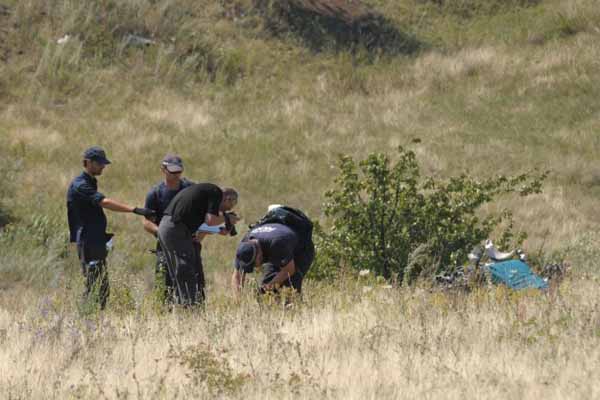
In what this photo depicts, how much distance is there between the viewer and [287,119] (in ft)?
70.4

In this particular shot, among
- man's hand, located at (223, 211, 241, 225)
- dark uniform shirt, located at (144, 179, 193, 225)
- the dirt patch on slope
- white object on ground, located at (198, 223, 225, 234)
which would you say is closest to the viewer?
white object on ground, located at (198, 223, 225, 234)

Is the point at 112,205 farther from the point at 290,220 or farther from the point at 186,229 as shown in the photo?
the point at 290,220

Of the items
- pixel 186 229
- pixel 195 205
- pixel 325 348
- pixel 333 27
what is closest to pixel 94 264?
pixel 186 229

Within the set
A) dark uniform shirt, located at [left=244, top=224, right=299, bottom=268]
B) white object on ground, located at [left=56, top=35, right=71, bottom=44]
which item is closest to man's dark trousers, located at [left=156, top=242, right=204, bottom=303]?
dark uniform shirt, located at [left=244, top=224, right=299, bottom=268]

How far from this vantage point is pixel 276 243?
25.8ft

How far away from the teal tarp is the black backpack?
1872mm

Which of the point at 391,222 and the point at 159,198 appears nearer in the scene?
the point at 159,198

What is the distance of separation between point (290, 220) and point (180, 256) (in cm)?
95

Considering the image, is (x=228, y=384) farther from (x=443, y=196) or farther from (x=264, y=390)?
(x=443, y=196)

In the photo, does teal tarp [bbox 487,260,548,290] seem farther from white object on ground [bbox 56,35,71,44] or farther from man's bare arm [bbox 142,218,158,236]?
white object on ground [bbox 56,35,71,44]

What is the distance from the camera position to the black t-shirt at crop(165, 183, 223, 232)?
8.19 m

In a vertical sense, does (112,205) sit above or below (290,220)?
below

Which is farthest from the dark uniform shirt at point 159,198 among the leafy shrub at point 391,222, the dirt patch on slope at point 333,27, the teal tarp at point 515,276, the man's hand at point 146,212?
the dirt patch on slope at point 333,27

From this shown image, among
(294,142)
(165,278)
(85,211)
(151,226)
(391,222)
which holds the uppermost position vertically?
(85,211)
